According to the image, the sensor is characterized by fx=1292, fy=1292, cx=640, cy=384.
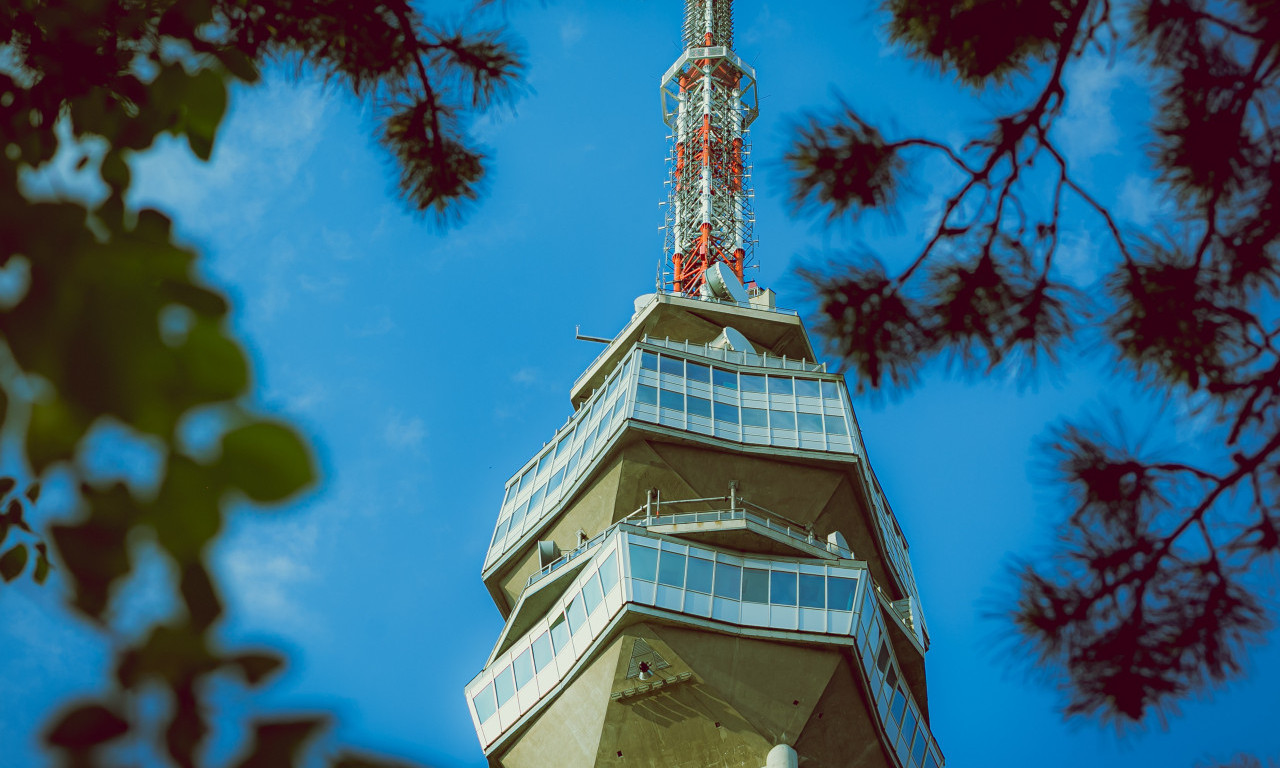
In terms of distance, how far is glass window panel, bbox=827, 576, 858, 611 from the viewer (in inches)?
1242

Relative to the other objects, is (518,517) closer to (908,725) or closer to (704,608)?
(704,608)

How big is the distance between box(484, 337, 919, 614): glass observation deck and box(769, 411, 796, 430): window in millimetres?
29

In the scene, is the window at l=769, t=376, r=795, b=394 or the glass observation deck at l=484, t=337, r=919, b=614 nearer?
the glass observation deck at l=484, t=337, r=919, b=614

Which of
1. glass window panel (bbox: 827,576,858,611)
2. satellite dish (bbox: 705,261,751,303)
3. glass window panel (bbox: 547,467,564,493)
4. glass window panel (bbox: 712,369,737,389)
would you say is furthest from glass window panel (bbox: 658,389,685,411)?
satellite dish (bbox: 705,261,751,303)

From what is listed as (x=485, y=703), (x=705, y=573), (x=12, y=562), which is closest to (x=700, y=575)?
(x=705, y=573)

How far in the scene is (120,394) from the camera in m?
→ 2.28

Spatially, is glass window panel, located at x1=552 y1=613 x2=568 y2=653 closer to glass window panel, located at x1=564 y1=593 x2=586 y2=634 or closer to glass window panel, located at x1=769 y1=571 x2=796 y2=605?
glass window panel, located at x1=564 y1=593 x2=586 y2=634

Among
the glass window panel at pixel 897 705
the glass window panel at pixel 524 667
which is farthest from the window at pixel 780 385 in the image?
the glass window panel at pixel 524 667

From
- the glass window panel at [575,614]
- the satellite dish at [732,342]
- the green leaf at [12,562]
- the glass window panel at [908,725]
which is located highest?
the satellite dish at [732,342]

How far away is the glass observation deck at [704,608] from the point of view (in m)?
31.0

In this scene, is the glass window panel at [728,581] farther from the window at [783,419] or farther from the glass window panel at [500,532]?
the glass window panel at [500,532]

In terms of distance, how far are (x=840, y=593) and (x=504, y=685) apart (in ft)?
30.7

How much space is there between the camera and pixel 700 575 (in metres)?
31.7

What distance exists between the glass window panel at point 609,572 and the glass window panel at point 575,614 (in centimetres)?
112
